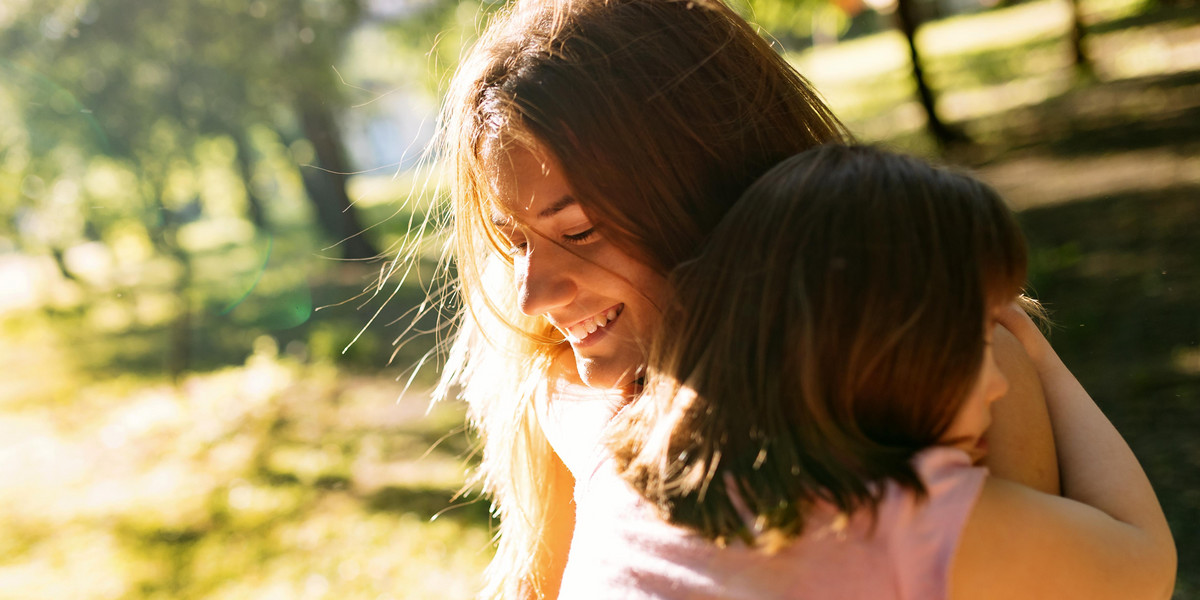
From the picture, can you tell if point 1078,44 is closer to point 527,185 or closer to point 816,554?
point 527,185

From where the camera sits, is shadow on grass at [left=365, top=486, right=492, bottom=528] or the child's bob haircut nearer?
the child's bob haircut

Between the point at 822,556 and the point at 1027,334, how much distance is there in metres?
0.50

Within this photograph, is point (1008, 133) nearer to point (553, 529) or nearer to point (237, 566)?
point (237, 566)

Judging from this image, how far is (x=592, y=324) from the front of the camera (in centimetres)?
156

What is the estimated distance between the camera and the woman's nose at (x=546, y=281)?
4.85 feet

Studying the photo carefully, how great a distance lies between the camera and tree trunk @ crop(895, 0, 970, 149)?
10.4m

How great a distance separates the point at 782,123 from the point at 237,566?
483 centimetres

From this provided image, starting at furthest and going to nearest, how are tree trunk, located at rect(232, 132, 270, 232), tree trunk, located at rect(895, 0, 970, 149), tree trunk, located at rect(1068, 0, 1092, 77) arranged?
tree trunk, located at rect(232, 132, 270, 232), tree trunk, located at rect(1068, 0, 1092, 77), tree trunk, located at rect(895, 0, 970, 149)

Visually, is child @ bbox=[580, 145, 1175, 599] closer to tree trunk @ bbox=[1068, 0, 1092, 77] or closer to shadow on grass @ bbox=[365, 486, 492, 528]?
shadow on grass @ bbox=[365, 486, 492, 528]

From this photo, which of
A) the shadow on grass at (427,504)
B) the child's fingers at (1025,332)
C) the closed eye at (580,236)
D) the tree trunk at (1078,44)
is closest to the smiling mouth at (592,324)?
the closed eye at (580,236)

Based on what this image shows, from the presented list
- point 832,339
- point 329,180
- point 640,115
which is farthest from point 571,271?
point 329,180

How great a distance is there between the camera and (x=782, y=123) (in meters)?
1.52

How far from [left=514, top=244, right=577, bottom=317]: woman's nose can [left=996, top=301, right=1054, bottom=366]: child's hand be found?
0.62 meters

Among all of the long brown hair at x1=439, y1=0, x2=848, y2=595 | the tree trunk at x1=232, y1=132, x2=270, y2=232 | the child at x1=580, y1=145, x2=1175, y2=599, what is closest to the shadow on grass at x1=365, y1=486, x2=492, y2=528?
the long brown hair at x1=439, y1=0, x2=848, y2=595
